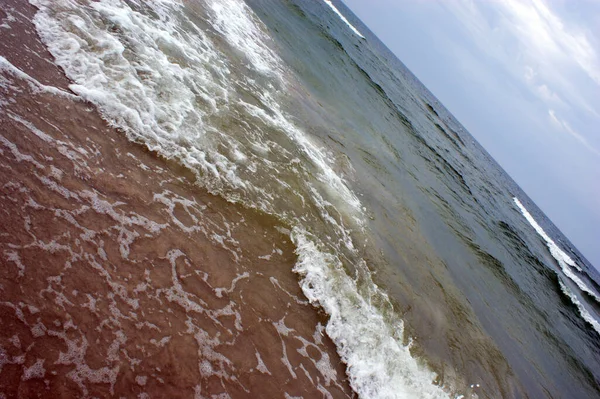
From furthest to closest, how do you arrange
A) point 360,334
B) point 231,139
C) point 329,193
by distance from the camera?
point 329,193, point 231,139, point 360,334

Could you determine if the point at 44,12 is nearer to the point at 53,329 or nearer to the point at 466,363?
the point at 53,329

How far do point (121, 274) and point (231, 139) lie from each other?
5.07 meters

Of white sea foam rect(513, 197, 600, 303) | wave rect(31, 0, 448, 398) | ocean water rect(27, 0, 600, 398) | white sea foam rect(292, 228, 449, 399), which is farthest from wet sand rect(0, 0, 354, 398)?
white sea foam rect(513, 197, 600, 303)

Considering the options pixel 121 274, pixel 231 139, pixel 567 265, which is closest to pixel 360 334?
pixel 121 274

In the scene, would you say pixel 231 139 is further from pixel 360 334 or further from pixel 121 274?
pixel 360 334

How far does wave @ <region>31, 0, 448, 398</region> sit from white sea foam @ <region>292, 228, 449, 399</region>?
3cm

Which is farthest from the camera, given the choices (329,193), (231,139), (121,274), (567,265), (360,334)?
(567,265)

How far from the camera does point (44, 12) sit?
7422 mm

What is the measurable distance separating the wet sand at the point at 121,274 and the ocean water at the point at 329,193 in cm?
58

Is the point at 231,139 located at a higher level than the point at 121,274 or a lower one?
higher

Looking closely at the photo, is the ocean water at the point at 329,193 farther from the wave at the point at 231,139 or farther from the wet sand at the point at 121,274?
the wet sand at the point at 121,274

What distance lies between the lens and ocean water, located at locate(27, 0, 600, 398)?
6.78m

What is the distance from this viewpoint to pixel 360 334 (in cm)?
634

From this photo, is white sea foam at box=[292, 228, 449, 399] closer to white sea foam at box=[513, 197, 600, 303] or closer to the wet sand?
the wet sand
